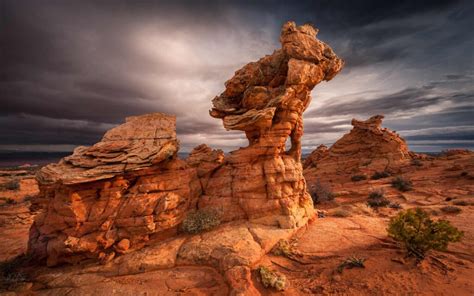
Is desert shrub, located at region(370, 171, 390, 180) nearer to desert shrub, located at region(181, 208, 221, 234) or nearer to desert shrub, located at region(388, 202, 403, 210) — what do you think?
desert shrub, located at region(388, 202, 403, 210)

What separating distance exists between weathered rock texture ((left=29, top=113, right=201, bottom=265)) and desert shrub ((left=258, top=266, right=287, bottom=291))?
19.2ft

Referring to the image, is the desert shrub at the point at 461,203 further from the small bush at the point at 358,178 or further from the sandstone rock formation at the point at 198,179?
the small bush at the point at 358,178

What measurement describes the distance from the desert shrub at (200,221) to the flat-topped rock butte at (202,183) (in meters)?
0.44

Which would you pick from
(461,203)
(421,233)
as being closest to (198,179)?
(421,233)

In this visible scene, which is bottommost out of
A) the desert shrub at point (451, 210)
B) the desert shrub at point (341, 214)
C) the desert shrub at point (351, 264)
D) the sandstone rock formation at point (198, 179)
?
the desert shrub at point (341, 214)

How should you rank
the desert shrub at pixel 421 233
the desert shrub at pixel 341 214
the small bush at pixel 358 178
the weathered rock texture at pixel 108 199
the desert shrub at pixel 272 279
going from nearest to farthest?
1. the desert shrub at pixel 272 279
2. the desert shrub at pixel 421 233
3. the weathered rock texture at pixel 108 199
4. the desert shrub at pixel 341 214
5. the small bush at pixel 358 178

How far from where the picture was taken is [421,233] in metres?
9.08

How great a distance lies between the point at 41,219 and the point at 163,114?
9.21 metres

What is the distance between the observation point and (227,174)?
14031 mm

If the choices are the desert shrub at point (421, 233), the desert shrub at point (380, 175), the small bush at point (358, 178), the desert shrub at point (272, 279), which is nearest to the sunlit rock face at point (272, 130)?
the desert shrub at point (272, 279)

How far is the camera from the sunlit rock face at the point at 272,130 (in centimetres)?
1292

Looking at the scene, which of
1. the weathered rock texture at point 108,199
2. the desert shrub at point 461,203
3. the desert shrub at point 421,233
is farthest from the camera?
the desert shrub at point 461,203

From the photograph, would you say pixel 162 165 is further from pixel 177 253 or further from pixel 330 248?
pixel 330 248

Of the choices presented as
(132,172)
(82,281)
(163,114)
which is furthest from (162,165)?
(82,281)
